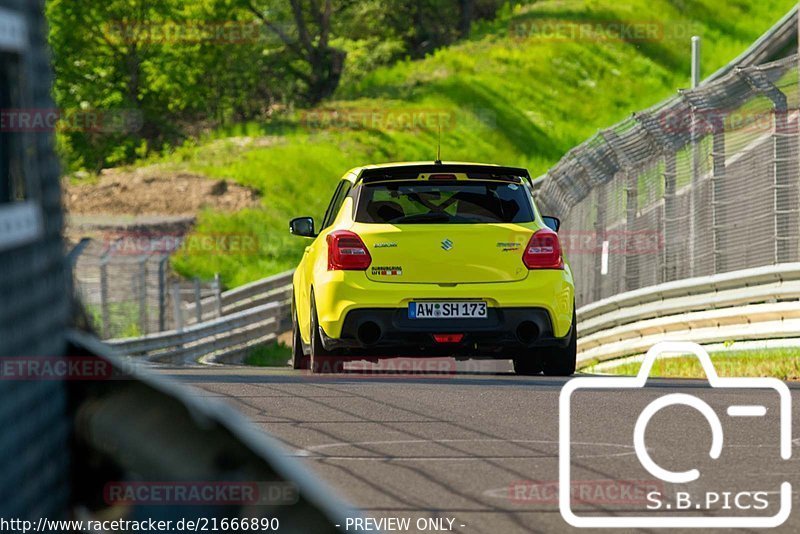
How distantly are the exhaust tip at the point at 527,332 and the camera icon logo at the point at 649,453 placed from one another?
49 cm

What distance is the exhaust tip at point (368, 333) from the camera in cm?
1283

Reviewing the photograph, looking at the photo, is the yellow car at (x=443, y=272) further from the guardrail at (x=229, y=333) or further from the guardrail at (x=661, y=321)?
the guardrail at (x=229, y=333)

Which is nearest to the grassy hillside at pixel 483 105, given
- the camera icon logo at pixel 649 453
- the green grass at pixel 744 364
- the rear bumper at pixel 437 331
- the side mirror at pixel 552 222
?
the green grass at pixel 744 364

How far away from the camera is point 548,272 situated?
1305cm

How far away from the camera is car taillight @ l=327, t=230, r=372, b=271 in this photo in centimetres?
1288

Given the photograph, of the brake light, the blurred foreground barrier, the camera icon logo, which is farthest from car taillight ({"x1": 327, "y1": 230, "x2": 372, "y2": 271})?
the blurred foreground barrier

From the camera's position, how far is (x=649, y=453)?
29.6 ft

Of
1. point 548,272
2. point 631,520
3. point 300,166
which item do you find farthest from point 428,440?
point 300,166

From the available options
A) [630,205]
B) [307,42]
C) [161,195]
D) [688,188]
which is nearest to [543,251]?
[688,188]

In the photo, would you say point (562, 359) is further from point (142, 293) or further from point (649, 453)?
point (142, 293)

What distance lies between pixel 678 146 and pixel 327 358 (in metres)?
9.40

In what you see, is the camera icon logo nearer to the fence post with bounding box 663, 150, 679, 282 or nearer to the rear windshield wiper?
the rear windshield wiper

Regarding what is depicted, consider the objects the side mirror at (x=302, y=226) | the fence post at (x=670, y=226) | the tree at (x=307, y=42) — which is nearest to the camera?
the side mirror at (x=302, y=226)

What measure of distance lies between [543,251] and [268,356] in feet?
55.5
